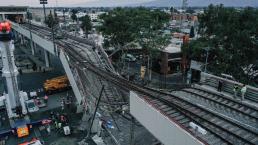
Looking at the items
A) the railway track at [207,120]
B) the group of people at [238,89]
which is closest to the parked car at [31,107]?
the railway track at [207,120]

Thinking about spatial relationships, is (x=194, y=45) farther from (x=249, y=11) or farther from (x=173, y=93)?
(x=173, y=93)

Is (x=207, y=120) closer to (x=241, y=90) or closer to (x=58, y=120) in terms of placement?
(x=241, y=90)

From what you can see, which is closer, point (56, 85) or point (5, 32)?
point (5, 32)

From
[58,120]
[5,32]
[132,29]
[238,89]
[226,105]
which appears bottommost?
[58,120]

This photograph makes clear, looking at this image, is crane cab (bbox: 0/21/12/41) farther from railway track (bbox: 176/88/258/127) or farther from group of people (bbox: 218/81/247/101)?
group of people (bbox: 218/81/247/101)

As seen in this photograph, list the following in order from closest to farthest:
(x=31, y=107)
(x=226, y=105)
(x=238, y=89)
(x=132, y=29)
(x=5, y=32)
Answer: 1. (x=226, y=105)
2. (x=238, y=89)
3. (x=5, y=32)
4. (x=31, y=107)
5. (x=132, y=29)

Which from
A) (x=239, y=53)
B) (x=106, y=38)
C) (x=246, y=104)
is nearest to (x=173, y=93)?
(x=246, y=104)

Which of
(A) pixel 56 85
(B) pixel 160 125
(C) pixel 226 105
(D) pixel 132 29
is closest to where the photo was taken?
(B) pixel 160 125

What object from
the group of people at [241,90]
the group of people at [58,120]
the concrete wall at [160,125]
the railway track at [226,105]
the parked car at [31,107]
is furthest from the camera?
the parked car at [31,107]

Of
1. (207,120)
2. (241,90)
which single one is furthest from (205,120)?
(241,90)

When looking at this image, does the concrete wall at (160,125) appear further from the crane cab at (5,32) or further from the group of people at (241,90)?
the crane cab at (5,32)
